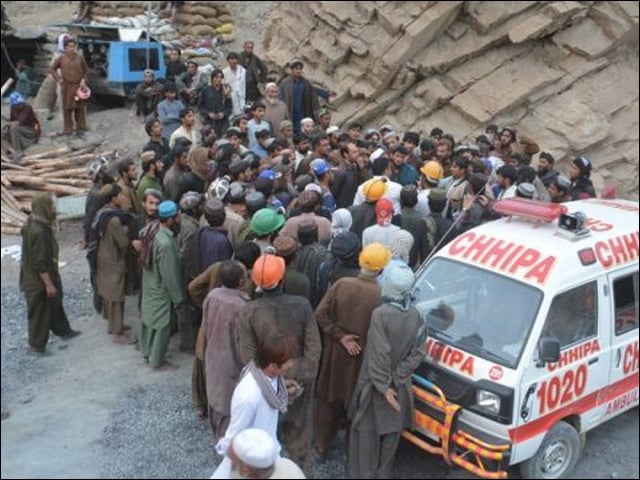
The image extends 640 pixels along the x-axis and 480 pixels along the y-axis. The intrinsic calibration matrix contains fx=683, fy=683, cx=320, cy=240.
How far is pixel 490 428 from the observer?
4.96 metres

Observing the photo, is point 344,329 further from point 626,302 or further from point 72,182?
point 72,182

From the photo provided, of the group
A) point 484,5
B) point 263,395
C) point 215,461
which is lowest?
point 215,461

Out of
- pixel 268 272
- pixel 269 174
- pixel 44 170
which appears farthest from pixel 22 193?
pixel 268 272

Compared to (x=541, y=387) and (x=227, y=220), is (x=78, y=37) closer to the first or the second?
(x=227, y=220)

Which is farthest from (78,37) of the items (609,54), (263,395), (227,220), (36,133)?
(263,395)

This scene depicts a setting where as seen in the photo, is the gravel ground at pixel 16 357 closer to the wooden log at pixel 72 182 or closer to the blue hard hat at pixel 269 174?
the blue hard hat at pixel 269 174

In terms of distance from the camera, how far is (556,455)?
539 cm

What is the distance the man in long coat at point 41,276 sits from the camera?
5008mm

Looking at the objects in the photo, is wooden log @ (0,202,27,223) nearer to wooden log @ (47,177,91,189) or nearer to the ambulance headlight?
wooden log @ (47,177,91,189)

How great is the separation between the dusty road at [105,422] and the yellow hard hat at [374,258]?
165 cm

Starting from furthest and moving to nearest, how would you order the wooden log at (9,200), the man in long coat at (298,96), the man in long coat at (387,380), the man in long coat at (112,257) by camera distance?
1. the man in long coat at (298,96)
2. the man in long coat at (112,257)
3. the wooden log at (9,200)
4. the man in long coat at (387,380)

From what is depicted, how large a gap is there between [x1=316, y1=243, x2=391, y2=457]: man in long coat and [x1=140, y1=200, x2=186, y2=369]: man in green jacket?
1.85 metres

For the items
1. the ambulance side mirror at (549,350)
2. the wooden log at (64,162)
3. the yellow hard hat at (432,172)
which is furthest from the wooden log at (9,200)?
the ambulance side mirror at (549,350)

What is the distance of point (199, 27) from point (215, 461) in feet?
43.4
